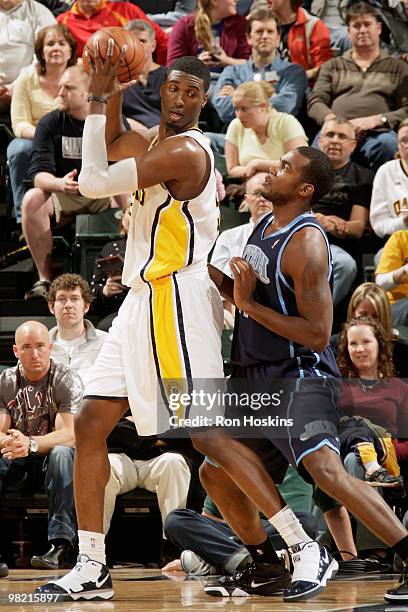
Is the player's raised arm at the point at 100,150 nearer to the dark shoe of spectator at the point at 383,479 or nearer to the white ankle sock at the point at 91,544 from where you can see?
the white ankle sock at the point at 91,544

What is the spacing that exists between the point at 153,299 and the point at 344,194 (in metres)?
3.64

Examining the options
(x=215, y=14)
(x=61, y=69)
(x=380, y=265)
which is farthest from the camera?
(x=215, y=14)

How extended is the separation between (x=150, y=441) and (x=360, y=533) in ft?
4.31

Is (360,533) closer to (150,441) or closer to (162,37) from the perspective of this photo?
(150,441)

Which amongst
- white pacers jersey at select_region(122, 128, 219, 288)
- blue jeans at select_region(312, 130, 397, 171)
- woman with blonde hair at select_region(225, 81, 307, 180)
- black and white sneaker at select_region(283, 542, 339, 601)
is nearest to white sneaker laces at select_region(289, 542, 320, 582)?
black and white sneaker at select_region(283, 542, 339, 601)

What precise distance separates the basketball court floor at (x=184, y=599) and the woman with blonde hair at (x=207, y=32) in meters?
5.24

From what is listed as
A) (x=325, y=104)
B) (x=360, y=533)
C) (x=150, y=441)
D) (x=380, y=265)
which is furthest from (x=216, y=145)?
(x=360, y=533)

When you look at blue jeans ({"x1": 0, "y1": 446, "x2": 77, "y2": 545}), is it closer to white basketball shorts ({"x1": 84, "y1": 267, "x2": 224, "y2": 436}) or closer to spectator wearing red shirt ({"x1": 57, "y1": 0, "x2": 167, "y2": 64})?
white basketball shorts ({"x1": 84, "y1": 267, "x2": 224, "y2": 436})

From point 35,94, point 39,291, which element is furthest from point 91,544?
point 35,94

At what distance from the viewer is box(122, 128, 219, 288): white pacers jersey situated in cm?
393

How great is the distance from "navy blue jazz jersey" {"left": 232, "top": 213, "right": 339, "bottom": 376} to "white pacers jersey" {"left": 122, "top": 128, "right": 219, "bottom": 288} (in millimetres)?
242

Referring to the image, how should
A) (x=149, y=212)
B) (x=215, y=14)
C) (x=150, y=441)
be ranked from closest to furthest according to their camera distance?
(x=149, y=212) < (x=150, y=441) < (x=215, y=14)

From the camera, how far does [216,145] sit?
8188 millimetres

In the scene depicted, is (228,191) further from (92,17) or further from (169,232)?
(169,232)
